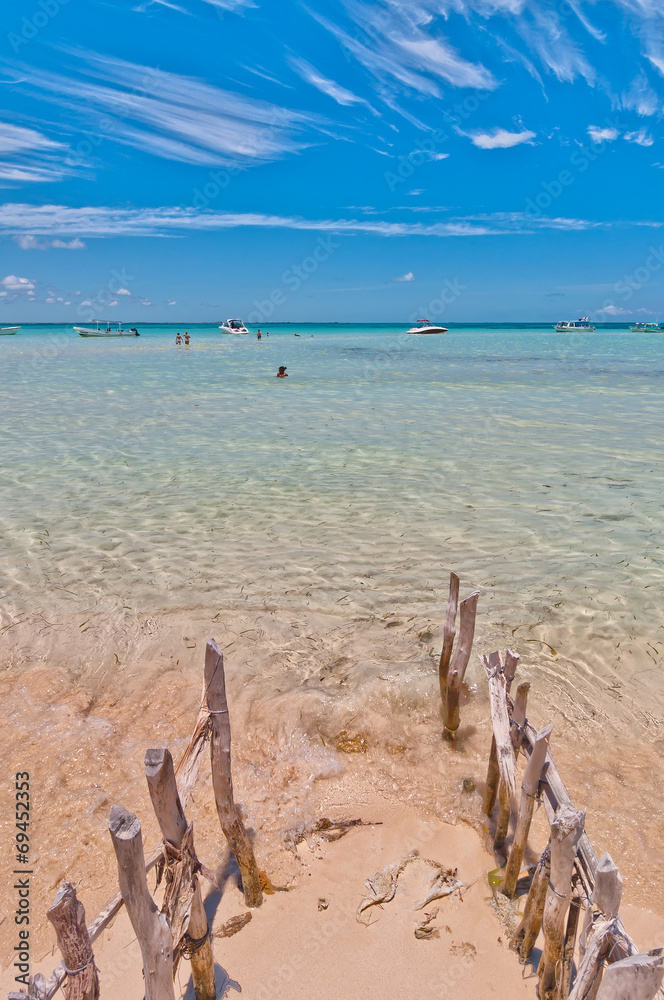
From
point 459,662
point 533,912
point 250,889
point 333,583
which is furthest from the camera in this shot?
point 333,583

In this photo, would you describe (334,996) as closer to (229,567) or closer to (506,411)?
(229,567)

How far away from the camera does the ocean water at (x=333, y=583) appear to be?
584cm

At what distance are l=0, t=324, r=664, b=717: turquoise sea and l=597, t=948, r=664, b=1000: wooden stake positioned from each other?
15.9 ft

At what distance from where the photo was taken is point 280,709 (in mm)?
6254

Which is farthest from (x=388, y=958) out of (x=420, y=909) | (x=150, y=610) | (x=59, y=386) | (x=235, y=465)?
(x=59, y=386)

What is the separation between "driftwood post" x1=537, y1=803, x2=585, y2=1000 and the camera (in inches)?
118

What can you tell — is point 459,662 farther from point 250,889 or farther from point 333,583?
point 333,583

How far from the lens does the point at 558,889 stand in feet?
10.4

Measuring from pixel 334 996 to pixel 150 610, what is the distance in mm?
5561

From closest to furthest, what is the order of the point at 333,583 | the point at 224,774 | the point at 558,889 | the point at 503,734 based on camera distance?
the point at 558,889, the point at 224,774, the point at 503,734, the point at 333,583

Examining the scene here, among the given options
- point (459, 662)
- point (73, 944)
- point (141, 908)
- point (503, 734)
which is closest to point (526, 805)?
point (503, 734)

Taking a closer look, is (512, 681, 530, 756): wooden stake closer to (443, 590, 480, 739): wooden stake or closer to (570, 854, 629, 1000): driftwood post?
(443, 590, 480, 739): wooden stake

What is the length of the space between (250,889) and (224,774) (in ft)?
3.52

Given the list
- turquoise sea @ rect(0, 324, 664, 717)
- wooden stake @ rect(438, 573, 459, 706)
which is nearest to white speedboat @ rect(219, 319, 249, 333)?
turquoise sea @ rect(0, 324, 664, 717)
